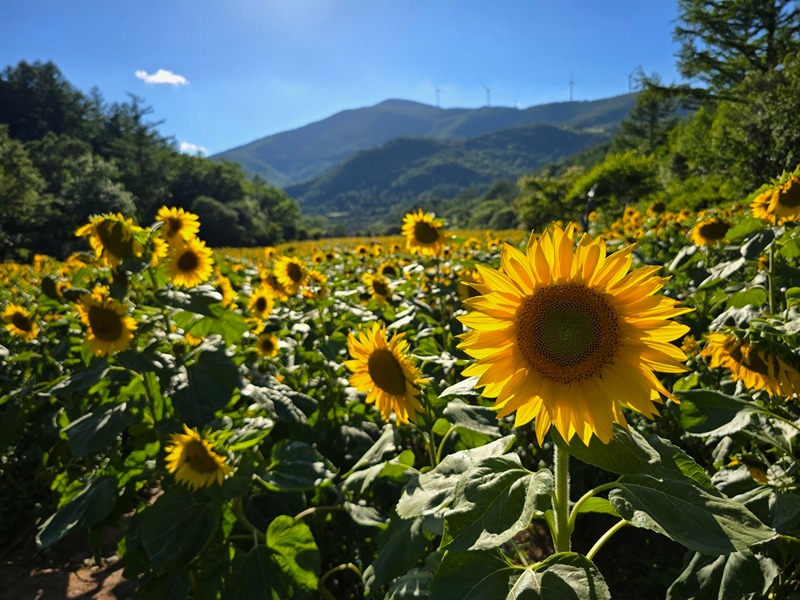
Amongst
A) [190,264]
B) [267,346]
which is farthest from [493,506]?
[267,346]

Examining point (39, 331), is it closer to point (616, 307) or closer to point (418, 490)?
point (418, 490)

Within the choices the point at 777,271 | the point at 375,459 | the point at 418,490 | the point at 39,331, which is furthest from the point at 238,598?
the point at 39,331

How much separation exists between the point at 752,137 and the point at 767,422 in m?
22.1

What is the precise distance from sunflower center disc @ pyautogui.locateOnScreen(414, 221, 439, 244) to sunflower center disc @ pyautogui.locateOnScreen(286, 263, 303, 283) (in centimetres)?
109

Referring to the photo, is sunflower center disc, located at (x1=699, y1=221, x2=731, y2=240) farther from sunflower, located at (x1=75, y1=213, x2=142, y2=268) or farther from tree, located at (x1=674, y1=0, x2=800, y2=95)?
tree, located at (x1=674, y1=0, x2=800, y2=95)

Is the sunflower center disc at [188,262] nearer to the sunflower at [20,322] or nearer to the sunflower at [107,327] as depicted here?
the sunflower at [107,327]

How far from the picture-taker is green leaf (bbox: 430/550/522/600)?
1.08 m

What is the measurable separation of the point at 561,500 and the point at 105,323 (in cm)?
229

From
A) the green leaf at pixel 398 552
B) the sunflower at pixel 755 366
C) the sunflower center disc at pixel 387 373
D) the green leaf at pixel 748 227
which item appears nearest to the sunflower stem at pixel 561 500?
the green leaf at pixel 398 552

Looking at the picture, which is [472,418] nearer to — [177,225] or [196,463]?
[196,463]

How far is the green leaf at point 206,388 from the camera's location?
2180 millimetres

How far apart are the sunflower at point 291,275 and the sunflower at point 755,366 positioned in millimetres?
3252

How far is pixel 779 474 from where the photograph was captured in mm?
2004

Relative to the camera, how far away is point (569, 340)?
1.15m
